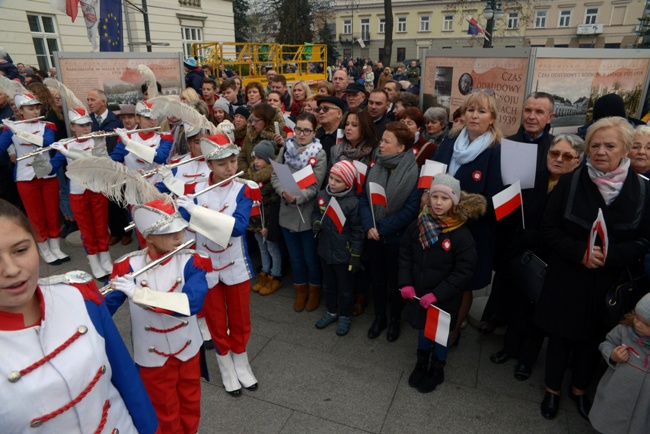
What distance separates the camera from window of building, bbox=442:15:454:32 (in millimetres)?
47344

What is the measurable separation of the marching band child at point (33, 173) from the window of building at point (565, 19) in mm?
51792

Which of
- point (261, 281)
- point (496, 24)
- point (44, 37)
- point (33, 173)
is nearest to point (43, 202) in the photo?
point (33, 173)

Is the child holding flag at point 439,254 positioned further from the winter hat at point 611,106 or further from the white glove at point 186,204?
the winter hat at point 611,106

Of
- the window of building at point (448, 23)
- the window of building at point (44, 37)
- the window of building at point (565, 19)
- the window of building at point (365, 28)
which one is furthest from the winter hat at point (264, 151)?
the window of building at point (365, 28)

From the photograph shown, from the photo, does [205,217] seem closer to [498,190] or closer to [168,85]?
[498,190]

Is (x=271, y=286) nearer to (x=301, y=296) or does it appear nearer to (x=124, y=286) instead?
(x=301, y=296)

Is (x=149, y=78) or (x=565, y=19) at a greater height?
(x=565, y=19)

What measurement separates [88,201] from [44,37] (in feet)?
47.9

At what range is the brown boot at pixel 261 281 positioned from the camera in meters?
4.98

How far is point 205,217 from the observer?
2717 millimetres

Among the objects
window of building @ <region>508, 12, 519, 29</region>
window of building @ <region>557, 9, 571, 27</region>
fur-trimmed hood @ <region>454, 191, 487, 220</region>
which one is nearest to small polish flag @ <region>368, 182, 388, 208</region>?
fur-trimmed hood @ <region>454, 191, 487, 220</region>

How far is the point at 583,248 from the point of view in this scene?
2.71 m

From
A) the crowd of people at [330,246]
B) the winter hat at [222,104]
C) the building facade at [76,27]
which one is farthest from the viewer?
the building facade at [76,27]

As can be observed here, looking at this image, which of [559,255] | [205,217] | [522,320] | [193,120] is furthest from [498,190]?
[193,120]
